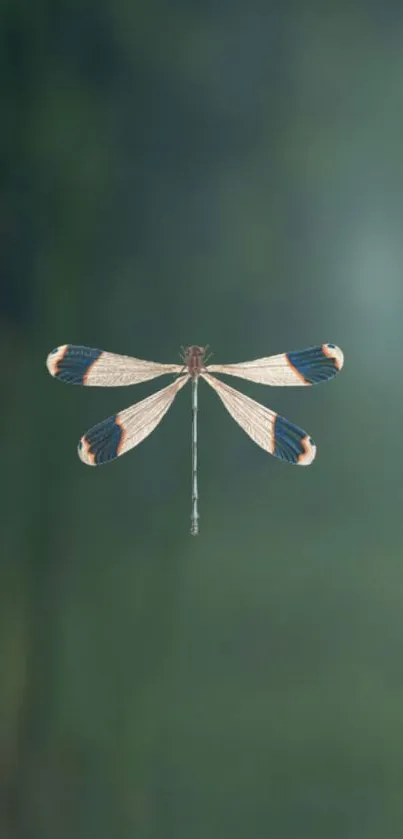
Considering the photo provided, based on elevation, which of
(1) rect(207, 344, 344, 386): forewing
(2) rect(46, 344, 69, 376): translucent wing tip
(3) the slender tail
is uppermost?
(2) rect(46, 344, 69, 376): translucent wing tip

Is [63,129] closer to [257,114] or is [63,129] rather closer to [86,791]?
[257,114]

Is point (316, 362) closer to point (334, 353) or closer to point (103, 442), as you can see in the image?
point (334, 353)

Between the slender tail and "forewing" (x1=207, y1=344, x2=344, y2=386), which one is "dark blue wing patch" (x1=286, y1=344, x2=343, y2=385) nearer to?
"forewing" (x1=207, y1=344, x2=344, y2=386)

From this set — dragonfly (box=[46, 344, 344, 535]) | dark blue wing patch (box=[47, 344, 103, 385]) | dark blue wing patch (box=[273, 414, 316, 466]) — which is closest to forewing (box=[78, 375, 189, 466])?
dragonfly (box=[46, 344, 344, 535])

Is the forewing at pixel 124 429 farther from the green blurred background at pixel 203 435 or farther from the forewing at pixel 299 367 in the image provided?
the forewing at pixel 299 367

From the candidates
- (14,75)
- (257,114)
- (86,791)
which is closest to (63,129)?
(14,75)

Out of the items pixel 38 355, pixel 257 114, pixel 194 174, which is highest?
pixel 257 114

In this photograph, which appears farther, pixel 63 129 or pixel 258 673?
pixel 63 129
